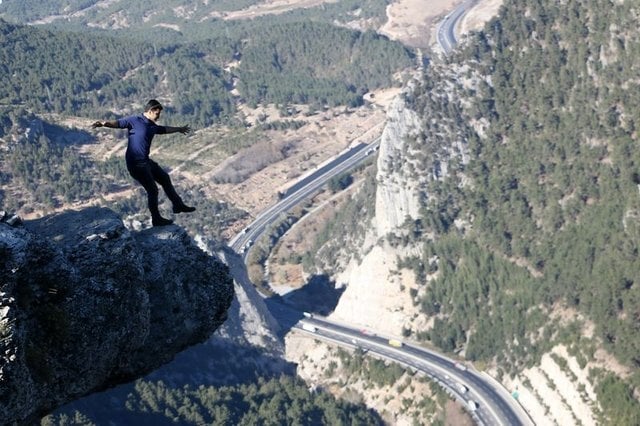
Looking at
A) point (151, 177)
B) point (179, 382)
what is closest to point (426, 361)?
point (179, 382)

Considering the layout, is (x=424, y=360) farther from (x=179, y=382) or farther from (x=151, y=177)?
(x=151, y=177)

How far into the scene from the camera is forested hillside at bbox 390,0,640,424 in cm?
10069

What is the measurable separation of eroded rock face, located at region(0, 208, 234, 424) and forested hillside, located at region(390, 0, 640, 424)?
252ft

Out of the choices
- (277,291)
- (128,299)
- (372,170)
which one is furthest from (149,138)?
(372,170)

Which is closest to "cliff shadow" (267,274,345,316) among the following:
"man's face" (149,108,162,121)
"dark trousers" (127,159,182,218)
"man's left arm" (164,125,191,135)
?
"man's left arm" (164,125,191,135)

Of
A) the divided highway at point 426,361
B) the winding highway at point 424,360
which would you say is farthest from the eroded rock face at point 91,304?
the winding highway at point 424,360

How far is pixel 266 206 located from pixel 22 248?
5668 inches

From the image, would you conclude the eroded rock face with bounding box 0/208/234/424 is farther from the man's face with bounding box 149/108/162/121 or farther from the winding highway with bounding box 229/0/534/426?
the winding highway with bounding box 229/0/534/426

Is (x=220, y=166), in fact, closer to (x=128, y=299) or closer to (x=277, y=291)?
(x=277, y=291)

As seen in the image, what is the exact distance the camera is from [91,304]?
731 inches

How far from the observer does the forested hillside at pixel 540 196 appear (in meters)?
101

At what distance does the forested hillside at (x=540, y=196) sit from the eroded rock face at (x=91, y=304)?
252 ft

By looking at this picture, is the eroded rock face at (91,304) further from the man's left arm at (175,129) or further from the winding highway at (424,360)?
the winding highway at (424,360)

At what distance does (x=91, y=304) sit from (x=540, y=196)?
102 m
